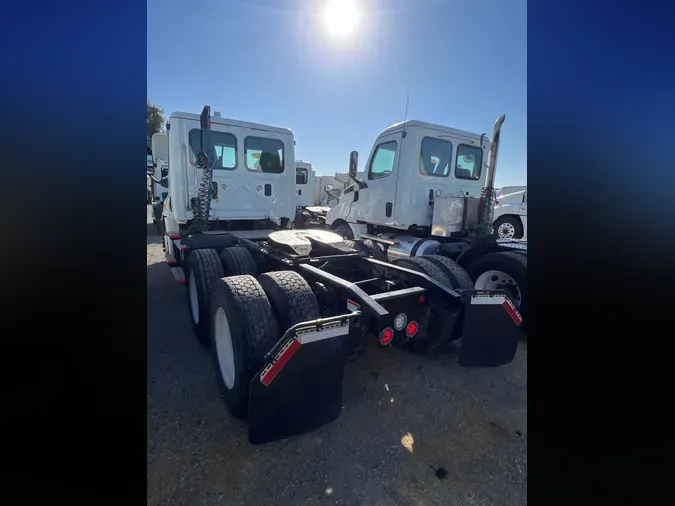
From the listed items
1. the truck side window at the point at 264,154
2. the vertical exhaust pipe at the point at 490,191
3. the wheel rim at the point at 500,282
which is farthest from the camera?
the truck side window at the point at 264,154

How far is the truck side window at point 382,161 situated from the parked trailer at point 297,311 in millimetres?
2674

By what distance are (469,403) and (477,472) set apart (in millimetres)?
783

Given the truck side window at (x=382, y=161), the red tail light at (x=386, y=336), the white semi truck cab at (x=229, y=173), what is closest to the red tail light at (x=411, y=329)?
the red tail light at (x=386, y=336)

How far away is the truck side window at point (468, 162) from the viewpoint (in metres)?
6.56

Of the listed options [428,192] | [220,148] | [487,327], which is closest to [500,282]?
[487,327]

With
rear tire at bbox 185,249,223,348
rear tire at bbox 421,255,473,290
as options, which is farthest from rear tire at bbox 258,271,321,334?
rear tire at bbox 421,255,473,290

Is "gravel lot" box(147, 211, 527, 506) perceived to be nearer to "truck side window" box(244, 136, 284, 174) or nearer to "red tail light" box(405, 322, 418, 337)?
"red tail light" box(405, 322, 418, 337)

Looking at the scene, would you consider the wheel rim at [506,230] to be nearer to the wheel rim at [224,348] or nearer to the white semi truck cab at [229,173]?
the white semi truck cab at [229,173]

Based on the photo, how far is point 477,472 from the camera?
7.39 feet

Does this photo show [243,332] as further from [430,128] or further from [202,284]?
[430,128]

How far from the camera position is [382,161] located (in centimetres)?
662

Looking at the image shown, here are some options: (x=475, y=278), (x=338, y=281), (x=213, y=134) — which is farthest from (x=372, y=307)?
(x=213, y=134)

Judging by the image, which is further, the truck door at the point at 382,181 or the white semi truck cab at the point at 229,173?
the truck door at the point at 382,181
